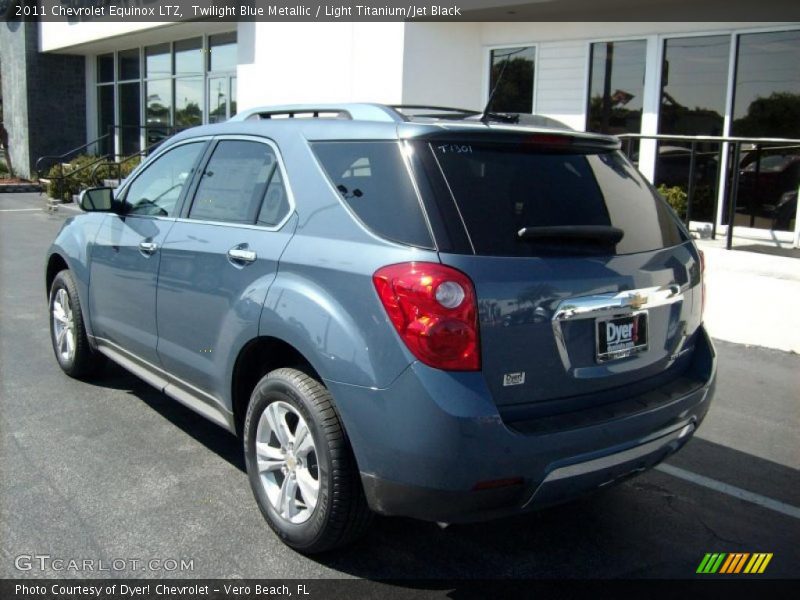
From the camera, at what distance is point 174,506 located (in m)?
3.70

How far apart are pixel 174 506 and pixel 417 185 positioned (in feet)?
6.41

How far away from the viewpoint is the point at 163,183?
14.9ft

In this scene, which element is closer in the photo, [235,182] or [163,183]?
[235,182]

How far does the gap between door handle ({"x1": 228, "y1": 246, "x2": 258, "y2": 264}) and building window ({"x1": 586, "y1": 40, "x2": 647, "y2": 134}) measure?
27.0ft

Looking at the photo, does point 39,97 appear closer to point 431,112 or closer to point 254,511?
point 431,112

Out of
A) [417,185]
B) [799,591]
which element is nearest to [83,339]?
[417,185]

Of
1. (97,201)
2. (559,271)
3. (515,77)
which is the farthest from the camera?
(515,77)

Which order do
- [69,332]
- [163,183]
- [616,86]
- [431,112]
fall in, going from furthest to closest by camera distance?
[616,86] → [69,332] → [163,183] → [431,112]

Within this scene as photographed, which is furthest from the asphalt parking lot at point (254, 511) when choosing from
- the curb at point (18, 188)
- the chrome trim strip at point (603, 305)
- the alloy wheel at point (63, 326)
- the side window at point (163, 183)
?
the curb at point (18, 188)

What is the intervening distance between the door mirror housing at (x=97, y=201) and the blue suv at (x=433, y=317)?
1.10 m

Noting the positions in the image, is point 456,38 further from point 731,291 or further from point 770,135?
point 731,291

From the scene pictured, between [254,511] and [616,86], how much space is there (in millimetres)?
8932

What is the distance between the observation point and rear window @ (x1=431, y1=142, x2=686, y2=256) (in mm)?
2926

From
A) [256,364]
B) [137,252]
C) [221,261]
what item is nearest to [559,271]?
[256,364]
